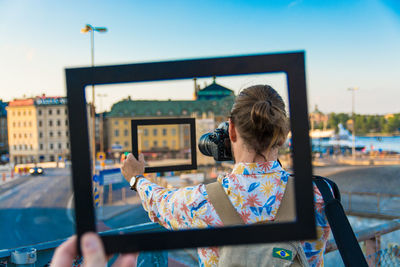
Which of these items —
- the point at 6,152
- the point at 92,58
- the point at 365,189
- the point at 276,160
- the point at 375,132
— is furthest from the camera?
the point at 375,132

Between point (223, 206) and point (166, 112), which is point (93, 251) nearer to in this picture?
point (223, 206)

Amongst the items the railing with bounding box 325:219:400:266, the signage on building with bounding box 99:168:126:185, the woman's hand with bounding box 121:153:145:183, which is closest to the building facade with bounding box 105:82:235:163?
the woman's hand with bounding box 121:153:145:183

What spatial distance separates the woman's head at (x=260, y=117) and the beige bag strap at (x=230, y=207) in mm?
184

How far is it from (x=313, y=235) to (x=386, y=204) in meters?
15.5

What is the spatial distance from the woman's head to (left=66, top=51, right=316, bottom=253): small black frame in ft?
0.93

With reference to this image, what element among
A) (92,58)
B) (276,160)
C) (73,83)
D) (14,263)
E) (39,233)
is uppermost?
(92,58)

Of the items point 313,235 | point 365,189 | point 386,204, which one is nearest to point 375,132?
point 365,189

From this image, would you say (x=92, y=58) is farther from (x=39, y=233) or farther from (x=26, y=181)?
(x=26, y=181)

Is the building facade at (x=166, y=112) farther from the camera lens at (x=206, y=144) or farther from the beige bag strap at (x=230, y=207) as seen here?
the beige bag strap at (x=230, y=207)

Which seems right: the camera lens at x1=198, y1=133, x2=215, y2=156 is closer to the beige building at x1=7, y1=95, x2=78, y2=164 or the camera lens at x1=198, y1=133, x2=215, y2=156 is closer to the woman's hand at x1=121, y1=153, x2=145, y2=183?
the woman's hand at x1=121, y1=153, x2=145, y2=183

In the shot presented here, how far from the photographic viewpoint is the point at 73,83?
26.3 inches

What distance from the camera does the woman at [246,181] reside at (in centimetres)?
100

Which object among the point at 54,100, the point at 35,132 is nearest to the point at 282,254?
the point at 54,100

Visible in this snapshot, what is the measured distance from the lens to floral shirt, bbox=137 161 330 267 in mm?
1006
